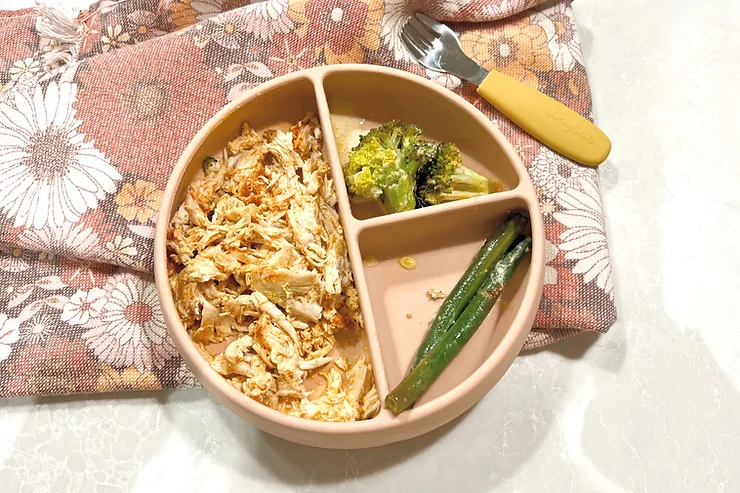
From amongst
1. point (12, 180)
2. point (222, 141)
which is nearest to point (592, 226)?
point (222, 141)

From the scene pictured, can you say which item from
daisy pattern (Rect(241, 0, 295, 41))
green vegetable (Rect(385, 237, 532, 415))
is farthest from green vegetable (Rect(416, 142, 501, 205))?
daisy pattern (Rect(241, 0, 295, 41))

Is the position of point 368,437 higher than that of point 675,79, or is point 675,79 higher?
point 675,79

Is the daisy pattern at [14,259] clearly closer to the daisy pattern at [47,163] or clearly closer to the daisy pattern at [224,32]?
the daisy pattern at [47,163]

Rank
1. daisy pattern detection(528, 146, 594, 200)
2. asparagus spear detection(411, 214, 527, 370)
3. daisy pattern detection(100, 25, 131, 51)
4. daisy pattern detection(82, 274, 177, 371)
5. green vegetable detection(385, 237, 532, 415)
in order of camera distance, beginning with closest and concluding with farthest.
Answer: green vegetable detection(385, 237, 532, 415) → asparagus spear detection(411, 214, 527, 370) → daisy pattern detection(82, 274, 177, 371) → daisy pattern detection(528, 146, 594, 200) → daisy pattern detection(100, 25, 131, 51)

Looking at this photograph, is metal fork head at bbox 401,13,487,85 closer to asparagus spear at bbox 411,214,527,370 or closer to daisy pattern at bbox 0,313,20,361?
asparagus spear at bbox 411,214,527,370

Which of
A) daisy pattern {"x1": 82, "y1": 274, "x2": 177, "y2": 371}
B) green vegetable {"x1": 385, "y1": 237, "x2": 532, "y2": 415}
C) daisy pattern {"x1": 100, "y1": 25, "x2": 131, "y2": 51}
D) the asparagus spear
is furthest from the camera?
daisy pattern {"x1": 100, "y1": 25, "x2": 131, "y2": 51}

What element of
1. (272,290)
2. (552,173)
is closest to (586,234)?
(552,173)

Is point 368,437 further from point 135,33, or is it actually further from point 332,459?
point 135,33
